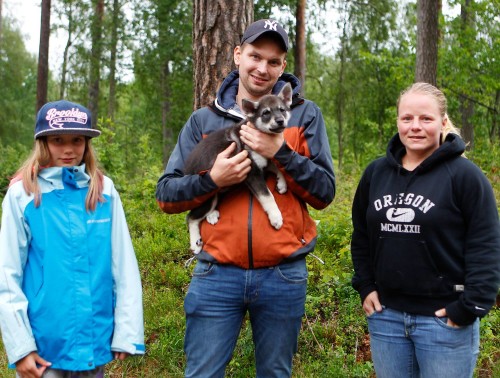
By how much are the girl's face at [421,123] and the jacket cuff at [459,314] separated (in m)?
0.97

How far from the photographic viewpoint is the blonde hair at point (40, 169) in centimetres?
311

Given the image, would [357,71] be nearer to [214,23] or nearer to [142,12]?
[142,12]

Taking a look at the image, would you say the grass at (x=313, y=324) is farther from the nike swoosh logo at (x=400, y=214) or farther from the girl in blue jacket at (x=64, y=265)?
the nike swoosh logo at (x=400, y=214)

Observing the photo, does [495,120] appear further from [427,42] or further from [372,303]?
[372,303]

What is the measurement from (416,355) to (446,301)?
399 mm

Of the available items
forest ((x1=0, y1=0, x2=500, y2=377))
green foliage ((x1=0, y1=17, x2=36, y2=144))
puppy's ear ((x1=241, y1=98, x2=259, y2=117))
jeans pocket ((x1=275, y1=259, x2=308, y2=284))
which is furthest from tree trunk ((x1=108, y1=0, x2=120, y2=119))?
jeans pocket ((x1=275, y1=259, x2=308, y2=284))

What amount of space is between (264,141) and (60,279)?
1.52 m

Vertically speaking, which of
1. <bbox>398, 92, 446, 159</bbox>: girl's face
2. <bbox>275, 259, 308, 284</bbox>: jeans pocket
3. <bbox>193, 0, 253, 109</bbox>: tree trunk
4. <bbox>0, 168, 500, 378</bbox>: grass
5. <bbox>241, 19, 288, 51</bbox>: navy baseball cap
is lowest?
<bbox>0, 168, 500, 378</bbox>: grass

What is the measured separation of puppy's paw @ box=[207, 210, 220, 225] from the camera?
11.0 feet

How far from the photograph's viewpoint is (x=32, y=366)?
2980 mm

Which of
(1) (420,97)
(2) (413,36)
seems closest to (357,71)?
(2) (413,36)

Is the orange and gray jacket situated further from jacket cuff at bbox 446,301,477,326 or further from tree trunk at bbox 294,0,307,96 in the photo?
tree trunk at bbox 294,0,307,96

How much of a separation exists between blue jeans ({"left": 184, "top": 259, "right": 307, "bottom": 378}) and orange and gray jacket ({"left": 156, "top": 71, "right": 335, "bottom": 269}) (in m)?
0.09

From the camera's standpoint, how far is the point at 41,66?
22047 mm
